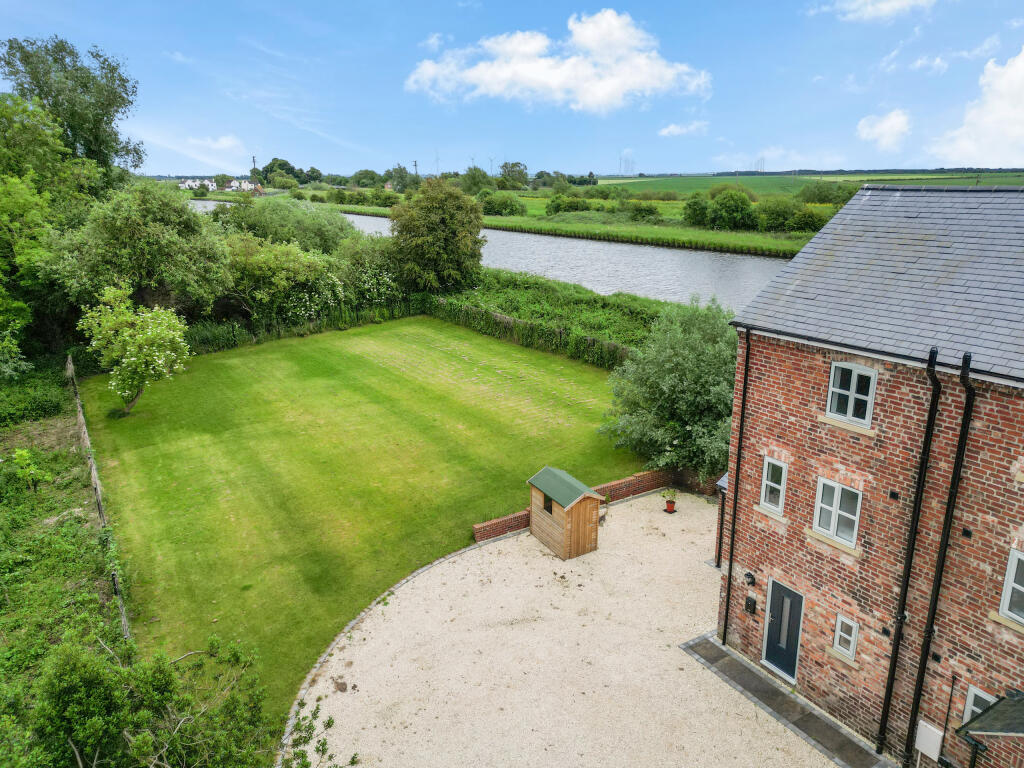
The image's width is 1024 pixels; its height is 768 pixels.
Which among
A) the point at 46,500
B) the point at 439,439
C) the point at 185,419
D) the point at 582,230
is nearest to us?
the point at 46,500

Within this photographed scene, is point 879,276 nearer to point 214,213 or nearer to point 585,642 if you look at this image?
point 585,642

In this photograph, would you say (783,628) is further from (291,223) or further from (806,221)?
(806,221)

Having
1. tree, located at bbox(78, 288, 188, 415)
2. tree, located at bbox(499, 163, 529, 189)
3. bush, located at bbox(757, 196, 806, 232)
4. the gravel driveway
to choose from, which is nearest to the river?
bush, located at bbox(757, 196, 806, 232)

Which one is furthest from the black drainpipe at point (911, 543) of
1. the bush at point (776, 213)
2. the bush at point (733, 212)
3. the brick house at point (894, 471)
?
the bush at point (733, 212)

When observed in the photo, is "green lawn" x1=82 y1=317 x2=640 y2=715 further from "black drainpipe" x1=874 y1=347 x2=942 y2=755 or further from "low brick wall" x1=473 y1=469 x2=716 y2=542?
"black drainpipe" x1=874 y1=347 x2=942 y2=755

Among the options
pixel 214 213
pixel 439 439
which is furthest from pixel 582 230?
pixel 439 439

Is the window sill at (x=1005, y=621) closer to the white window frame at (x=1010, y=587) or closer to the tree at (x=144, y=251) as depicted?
the white window frame at (x=1010, y=587)

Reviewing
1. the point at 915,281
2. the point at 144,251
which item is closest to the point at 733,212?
the point at 144,251
